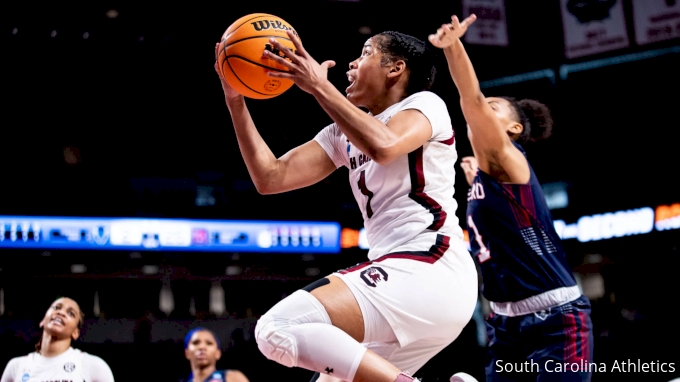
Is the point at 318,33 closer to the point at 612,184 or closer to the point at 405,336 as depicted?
the point at 612,184

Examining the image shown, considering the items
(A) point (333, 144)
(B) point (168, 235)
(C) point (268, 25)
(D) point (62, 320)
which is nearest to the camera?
(C) point (268, 25)

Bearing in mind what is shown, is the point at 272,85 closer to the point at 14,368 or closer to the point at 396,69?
the point at 396,69

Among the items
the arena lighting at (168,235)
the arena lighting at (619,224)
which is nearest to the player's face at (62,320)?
the arena lighting at (168,235)

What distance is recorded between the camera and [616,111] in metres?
16.4

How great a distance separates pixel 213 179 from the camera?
14.9 m

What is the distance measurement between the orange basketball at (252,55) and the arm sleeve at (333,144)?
0.45 metres

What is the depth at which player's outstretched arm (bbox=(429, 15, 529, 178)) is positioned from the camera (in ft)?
11.1

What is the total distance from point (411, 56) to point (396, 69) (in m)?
0.11

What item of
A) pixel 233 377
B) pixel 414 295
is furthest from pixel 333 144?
pixel 233 377

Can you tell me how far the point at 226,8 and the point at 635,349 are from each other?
31.7ft

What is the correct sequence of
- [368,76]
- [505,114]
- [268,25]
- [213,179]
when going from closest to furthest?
1. [268,25]
2. [368,76]
3. [505,114]
4. [213,179]

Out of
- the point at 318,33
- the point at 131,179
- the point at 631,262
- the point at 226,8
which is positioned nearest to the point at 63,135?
the point at 131,179

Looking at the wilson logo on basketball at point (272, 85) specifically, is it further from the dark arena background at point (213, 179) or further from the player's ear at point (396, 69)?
the dark arena background at point (213, 179)

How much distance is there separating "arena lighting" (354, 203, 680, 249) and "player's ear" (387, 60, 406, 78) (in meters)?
10.7
